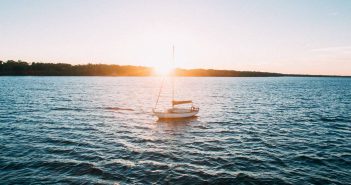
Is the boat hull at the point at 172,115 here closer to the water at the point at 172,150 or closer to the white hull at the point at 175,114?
the white hull at the point at 175,114

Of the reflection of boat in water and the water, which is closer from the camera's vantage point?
the water

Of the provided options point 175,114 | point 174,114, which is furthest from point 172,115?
point 175,114

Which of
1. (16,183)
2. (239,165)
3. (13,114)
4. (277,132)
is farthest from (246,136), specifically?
(13,114)

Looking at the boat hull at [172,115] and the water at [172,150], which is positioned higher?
the boat hull at [172,115]

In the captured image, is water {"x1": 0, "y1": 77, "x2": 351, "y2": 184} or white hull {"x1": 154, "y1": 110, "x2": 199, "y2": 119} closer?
water {"x1": 0, "y1": 77, "x2": 351, "y2": 184}

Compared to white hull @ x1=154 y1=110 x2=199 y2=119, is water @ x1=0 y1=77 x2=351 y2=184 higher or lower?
lower

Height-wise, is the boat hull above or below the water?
above

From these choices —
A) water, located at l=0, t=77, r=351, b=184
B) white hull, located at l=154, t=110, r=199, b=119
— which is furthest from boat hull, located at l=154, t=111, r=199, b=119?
water, located at l=0, t=77, r=351, b=184

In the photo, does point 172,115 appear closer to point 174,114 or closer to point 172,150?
point 174,114

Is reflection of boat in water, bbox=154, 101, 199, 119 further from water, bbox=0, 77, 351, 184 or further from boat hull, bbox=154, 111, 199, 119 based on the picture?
water, bbox=0, 77, 351, 184

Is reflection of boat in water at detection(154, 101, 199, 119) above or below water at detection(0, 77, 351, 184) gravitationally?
above

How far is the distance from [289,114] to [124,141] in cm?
3790

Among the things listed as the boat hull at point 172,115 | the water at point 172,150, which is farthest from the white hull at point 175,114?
the water at point 172,150

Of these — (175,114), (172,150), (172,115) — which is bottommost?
(172,150)
